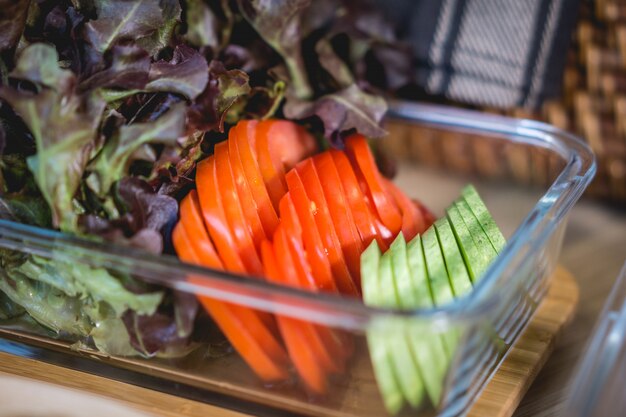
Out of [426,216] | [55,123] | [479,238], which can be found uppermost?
[55,123]

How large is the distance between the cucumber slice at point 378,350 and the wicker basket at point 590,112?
0.64 meters

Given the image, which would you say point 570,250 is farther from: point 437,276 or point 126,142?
point 126,142

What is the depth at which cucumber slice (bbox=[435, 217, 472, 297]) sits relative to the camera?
3.23ft

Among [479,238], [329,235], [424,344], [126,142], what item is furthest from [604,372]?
[126,142]

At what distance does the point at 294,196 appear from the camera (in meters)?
1.10

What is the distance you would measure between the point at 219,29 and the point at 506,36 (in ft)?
2.22

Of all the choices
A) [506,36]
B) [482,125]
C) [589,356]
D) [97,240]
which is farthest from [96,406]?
[506,36]

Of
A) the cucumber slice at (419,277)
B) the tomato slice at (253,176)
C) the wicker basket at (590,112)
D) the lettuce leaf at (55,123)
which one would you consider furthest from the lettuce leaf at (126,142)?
the wicker basket at (590,112)

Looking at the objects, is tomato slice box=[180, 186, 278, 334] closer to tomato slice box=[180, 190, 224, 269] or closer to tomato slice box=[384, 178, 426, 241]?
tomato slice box=[180, 190, 224, 269]

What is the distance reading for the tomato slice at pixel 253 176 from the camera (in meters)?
1.11

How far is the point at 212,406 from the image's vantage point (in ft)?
3.46

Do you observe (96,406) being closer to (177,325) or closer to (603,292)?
(177,325)

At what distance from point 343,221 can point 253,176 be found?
16cm

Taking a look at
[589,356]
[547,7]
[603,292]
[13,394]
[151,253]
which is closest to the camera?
[589,356]
